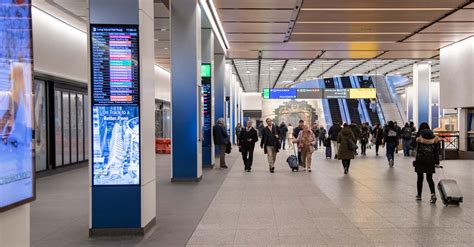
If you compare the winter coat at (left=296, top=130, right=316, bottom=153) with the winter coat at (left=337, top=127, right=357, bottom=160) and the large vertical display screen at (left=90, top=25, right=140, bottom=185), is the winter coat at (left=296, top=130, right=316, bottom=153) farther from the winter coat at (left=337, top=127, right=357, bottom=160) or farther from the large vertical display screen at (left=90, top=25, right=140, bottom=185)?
the large vertical display screen at (left=90, top=25, right=140, bottom=185)

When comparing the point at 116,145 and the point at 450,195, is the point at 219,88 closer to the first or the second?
the point at 450,195

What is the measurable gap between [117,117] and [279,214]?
3.24 metres

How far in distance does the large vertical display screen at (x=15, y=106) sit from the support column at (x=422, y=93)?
25.0 m

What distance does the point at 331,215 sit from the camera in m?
7.52

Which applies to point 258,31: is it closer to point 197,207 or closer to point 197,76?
point 197,76

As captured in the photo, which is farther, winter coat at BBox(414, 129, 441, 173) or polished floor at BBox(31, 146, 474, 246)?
winter coat at BBox(414, 129, 441, 173)

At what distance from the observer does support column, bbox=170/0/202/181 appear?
11875 mm

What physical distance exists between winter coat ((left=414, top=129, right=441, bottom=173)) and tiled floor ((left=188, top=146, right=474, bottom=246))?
2.27 ft

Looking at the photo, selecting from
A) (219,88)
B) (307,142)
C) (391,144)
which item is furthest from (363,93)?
(307,142)

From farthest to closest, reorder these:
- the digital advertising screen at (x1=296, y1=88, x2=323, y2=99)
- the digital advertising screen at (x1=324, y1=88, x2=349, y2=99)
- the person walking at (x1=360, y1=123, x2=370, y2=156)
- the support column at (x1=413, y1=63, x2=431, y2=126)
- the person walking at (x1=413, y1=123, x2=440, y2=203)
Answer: the digital advertising screen at (x1=296, y1=88, x2=323, y2=99) < the digital advertising screen at (x1=324, y1=88, x2=349, y2=99) < the support column at (x1=413, y1=63, x2=431, y2=126) < the person walking at (x1=360, y1=123, x2=370, y2=156) < the person walking at (x1=413, y1=123, x2=440, y2=203)

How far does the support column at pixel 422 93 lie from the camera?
2558 cm

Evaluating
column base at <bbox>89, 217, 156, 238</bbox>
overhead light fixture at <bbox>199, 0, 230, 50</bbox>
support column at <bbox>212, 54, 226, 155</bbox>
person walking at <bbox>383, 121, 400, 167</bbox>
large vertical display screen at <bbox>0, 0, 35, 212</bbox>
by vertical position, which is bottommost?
column base at <bbox>89, 217, 156, 238</bbox>

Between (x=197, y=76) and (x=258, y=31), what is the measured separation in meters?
5.14

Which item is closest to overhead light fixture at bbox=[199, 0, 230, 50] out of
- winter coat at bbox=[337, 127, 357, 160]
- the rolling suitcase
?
winter coat at bbox=[337, 127, 357, 160]
